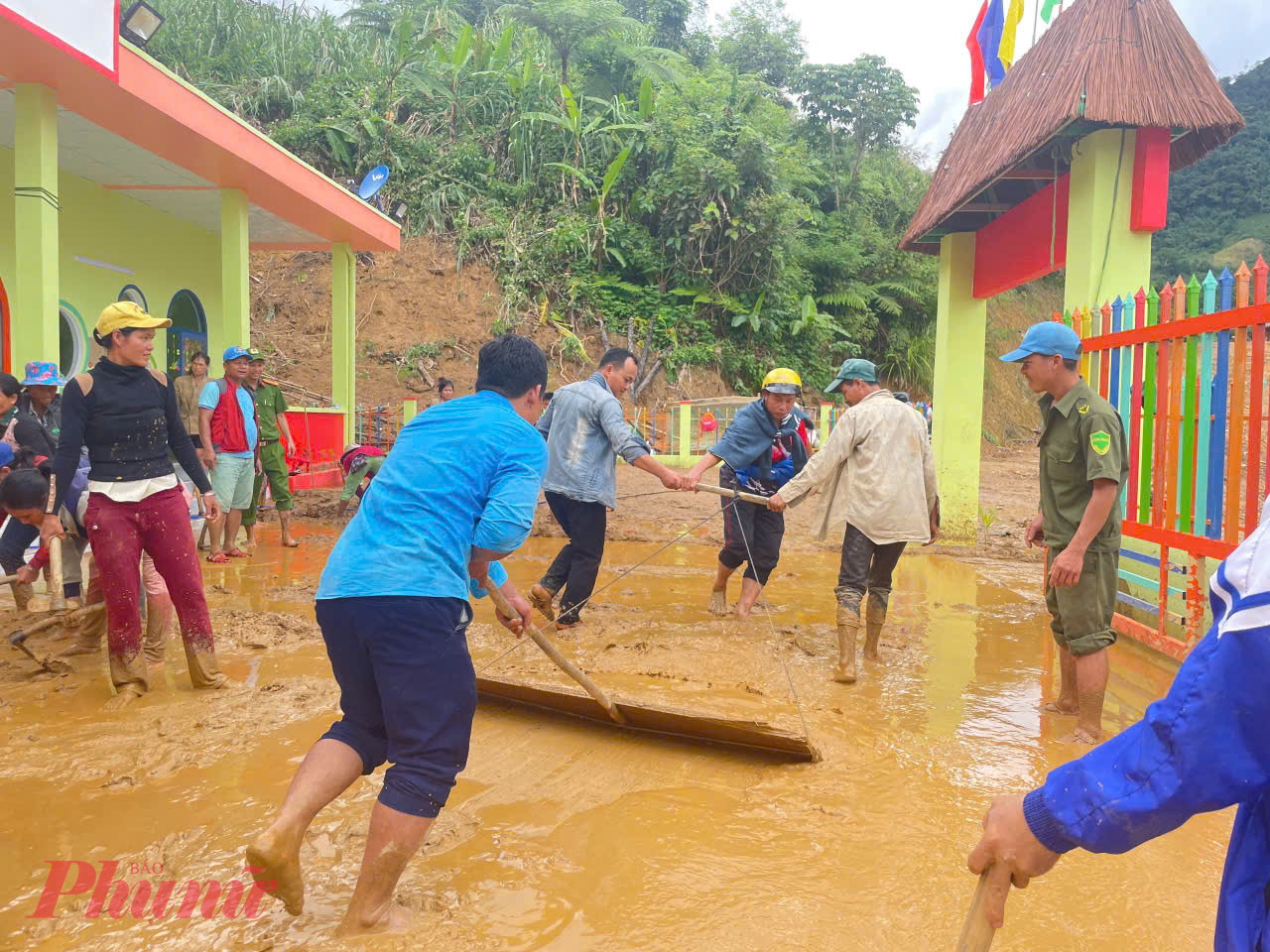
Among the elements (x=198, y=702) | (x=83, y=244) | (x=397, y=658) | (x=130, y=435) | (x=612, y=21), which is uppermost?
(x=612, y=21)

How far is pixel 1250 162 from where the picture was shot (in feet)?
97.9

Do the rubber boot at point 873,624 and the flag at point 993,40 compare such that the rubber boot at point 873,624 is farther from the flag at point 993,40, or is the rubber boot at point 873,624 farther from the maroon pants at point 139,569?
the flag at point 993,40

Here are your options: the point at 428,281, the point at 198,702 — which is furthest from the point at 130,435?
the point at 428,281

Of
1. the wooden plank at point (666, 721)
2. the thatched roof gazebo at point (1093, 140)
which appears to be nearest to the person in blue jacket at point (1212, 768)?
the wooden plank at point (666, 721)

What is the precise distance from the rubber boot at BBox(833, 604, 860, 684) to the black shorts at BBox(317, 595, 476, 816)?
9.31 ft

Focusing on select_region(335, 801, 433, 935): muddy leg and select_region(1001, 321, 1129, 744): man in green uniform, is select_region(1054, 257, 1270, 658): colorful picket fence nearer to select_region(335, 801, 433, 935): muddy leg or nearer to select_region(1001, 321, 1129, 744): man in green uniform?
select_region(1001, 321, 1129, 744): man in green uniform

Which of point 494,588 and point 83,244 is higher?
point 83,244

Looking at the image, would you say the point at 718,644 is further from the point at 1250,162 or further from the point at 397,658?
the point at 1250,162

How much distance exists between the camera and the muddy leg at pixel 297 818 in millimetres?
2213

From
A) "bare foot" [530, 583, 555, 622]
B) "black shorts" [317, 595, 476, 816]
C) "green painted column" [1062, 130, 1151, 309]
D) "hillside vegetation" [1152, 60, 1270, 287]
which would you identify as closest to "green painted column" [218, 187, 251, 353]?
"bare foot" [530, 583, 555, 622]

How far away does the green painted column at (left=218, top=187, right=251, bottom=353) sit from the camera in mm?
9484

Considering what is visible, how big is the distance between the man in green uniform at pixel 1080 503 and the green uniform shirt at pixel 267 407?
668 centimetres

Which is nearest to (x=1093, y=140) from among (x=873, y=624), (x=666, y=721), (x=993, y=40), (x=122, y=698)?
(x=993, y=40)

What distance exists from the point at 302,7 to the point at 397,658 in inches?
1105
